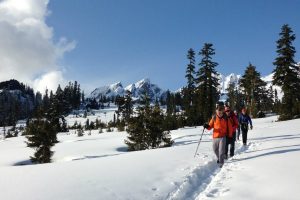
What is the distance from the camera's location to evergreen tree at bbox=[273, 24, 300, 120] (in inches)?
1676

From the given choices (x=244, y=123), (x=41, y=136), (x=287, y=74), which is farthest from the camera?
(x=287, y=74)

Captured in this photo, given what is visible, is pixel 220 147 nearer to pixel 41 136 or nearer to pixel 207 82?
pixel 41 136

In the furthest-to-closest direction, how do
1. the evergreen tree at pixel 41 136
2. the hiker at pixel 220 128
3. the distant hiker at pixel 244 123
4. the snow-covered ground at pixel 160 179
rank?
the evergreen tree at pixel 41 136
the distant hiker at pixel 244 123
the hiker at pixel 220 128
the snow-covered ground at pixel 160 179

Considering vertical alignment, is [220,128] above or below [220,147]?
above

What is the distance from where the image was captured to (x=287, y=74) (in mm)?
44375

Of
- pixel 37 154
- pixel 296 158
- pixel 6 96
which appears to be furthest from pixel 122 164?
pixel 6 96

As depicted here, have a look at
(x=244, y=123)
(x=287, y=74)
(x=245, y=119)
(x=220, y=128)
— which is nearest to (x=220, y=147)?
(x=220, y=128)

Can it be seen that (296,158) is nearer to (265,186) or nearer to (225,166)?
(225,166)

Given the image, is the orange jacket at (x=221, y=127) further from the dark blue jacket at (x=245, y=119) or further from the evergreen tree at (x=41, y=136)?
the evergreen tree at (x=41, y=136)

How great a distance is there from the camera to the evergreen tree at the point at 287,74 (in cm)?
4256

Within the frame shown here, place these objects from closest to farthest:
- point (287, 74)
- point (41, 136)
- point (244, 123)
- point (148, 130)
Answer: point (244, 123) < point (148, 130) < point (41, 136) < point (287, 74)

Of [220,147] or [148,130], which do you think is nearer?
[220,147]

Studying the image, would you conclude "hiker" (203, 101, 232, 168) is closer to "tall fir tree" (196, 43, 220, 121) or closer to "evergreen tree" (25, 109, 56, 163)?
"evergreen tree" (25, 109, 56, 163)

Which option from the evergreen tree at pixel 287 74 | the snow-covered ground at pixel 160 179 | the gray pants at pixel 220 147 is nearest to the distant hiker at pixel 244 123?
the snow-covered ground at pixel 160 179
